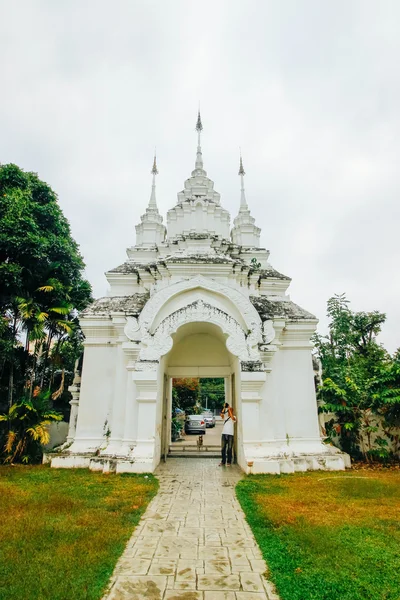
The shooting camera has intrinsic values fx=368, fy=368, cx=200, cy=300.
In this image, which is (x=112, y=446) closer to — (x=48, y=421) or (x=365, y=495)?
(x=48, y=421)

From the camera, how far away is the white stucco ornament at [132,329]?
10.2m

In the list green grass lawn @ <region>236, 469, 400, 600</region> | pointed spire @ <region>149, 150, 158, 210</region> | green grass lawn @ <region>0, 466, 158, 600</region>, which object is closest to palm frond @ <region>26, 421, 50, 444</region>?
green grass lawn @ <region>0, 466, 158, 600</region>

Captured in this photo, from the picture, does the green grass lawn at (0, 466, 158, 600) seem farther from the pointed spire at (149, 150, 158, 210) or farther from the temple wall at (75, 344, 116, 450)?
the pointed spire at (149, 150, 158, 210)

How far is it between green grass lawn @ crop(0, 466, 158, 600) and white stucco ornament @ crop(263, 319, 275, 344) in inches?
182

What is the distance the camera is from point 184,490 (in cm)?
770

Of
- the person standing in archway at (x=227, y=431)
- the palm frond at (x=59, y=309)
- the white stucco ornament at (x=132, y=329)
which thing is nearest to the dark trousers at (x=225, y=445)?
the person standing in archway at (x=227, y=431)

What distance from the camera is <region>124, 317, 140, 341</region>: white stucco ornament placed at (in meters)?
10.2

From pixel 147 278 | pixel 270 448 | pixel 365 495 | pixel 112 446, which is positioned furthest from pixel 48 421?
pixel 365 495

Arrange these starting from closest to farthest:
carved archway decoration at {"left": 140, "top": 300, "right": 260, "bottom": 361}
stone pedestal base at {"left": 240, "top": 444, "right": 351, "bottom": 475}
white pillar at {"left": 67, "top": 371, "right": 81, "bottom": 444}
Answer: stone pedestal base at {"left": 240, "top": 444, "right": 351, "bottom": 475} < carved archway decoration at {"left": 140, "top": 300, "right": 260, "bottom": 361} < white pillar at {"left": 67, "top": 371, "right": 81, "bottom": 444}

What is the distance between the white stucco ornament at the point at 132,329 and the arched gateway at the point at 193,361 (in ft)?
0.09

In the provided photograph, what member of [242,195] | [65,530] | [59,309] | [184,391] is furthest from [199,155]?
[184,391]

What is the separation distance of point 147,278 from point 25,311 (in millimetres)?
4073

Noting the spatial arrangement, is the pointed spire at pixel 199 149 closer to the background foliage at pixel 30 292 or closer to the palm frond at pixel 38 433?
the background foliage at pixel 30 292

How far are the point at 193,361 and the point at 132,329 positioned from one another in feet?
11.7
